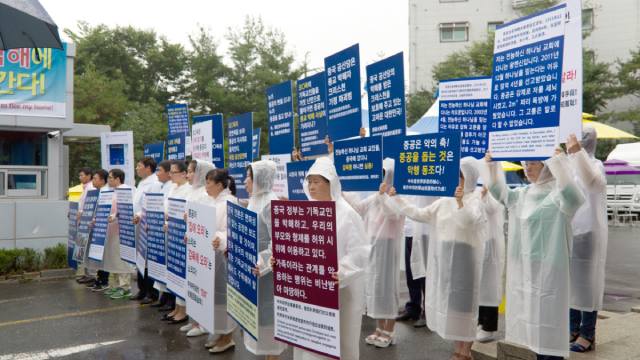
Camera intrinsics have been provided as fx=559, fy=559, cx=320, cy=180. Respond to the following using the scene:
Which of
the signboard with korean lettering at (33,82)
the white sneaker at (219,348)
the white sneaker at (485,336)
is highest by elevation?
the signboard with korean lettering at (33,82)

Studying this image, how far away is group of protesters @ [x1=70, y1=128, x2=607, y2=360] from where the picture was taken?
390 centimetres

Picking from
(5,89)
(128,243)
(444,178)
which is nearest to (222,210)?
(444,178)

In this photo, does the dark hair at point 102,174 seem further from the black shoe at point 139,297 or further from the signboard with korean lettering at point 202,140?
the black shoe at point 139,297

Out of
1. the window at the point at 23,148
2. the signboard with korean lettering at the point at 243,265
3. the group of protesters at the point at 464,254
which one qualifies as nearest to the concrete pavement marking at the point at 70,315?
the group of protesters at the point at 464,254

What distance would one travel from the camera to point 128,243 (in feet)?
24.8

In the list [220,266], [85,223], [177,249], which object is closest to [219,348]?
[220,266]

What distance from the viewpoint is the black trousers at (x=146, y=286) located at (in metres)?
7.72

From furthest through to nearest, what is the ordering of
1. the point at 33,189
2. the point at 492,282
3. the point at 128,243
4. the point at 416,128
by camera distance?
the point at 416,128 → the point at 33,189 → the point at 128,243 → the point at 492,282

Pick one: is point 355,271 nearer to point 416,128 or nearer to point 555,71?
point 555,71

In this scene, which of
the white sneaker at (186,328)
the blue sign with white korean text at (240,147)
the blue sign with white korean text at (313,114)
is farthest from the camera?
the blue sign with white korean text at (240,147)

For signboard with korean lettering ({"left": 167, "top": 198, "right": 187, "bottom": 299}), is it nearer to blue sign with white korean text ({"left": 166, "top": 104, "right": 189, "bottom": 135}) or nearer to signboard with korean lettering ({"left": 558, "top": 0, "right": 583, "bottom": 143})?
signboard with korean lettering ({"left": 558, "top": 0, "right": 583, "bottom": 143})

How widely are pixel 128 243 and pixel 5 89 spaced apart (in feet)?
17.2

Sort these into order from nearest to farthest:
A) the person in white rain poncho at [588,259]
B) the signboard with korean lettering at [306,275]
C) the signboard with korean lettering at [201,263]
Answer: the signboard with korean lettering at [306,275]
the person in white rain poncho at [588,259]
the signboard with korean lettering at [201,263]

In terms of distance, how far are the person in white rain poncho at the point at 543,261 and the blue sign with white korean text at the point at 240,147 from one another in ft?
12.1
